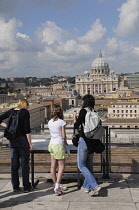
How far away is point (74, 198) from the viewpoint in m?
3.95

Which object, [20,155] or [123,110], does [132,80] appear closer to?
[123,110]

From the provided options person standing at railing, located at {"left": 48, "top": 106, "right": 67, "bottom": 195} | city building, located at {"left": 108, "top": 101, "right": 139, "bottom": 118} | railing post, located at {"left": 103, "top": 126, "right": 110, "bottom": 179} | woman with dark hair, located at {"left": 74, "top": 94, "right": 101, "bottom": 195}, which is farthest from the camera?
city building, located at {"left": 108, "top": 101, "right": 139, "bottom": 118}

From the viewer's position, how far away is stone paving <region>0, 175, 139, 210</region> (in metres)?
3.70

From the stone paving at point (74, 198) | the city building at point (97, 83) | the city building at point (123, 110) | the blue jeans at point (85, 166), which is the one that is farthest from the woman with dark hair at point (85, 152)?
the city building at point (97, 83)

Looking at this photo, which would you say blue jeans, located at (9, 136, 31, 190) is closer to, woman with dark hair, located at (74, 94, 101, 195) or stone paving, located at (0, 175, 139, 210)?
stone paving, located at (0, 175, 139, 210)

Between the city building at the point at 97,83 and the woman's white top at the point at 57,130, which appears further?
the city building at the point at 97,83

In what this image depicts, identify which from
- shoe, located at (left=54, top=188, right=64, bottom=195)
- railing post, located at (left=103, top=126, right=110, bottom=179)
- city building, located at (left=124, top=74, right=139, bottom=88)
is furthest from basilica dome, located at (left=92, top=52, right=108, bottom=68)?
shoe, located at (left=54, top=188, right=64, bottom=195)

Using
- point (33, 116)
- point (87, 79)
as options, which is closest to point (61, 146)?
point (33, 116)

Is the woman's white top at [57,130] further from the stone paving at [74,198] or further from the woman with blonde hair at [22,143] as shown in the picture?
the stone paving at [74,198]

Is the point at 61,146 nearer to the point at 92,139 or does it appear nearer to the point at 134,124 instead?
the point at 92,139

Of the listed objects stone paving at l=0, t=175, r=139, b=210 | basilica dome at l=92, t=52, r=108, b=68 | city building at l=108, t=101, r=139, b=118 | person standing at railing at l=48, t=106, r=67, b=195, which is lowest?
city building at l=108, t=101, r=139, b=118

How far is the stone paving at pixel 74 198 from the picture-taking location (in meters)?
3.70

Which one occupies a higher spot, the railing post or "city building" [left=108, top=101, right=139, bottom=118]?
the railing post

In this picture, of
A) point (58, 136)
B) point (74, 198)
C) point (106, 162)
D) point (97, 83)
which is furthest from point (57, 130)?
point (97, 83)
